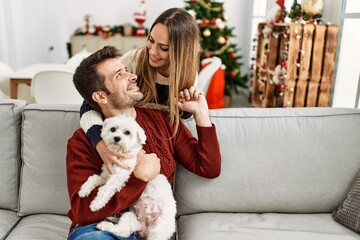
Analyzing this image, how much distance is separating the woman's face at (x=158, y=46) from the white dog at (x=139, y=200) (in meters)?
0.32

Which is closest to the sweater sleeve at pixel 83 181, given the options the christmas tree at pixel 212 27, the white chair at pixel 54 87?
the white chair at pixel 54 87

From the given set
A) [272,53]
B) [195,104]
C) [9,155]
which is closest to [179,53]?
[195,104]

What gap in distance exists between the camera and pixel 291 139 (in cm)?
159

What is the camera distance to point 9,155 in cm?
160

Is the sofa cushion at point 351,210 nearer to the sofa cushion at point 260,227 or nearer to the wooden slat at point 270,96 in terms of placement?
the sofa cushion at point 260,227

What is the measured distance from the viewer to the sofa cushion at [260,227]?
1406 mm

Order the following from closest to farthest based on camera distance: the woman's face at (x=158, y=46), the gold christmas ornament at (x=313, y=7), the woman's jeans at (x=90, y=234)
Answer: the woman's jeans at (x=90, y=234), the woman's face at (x=158, y=46), the gold christmas ornament at (x=313, y=7)

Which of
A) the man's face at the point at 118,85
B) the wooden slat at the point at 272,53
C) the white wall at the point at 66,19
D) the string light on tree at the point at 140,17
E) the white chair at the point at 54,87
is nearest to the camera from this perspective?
the man's face at the point at 118,85

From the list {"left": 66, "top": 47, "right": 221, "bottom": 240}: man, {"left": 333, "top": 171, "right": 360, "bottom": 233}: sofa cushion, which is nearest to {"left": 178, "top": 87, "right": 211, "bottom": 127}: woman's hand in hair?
{"left": 66, "top": 47, "right": 221, "bottom": 240}: man

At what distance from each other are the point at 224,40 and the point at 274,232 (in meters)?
3.81

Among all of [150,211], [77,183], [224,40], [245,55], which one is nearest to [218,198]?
[150,211]

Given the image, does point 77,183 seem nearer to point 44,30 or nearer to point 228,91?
point 228,91

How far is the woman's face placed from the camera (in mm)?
1427

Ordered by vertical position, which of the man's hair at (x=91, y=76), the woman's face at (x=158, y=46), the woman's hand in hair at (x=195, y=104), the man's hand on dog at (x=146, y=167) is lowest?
the man's hand on dog at (x=146, y=167)
